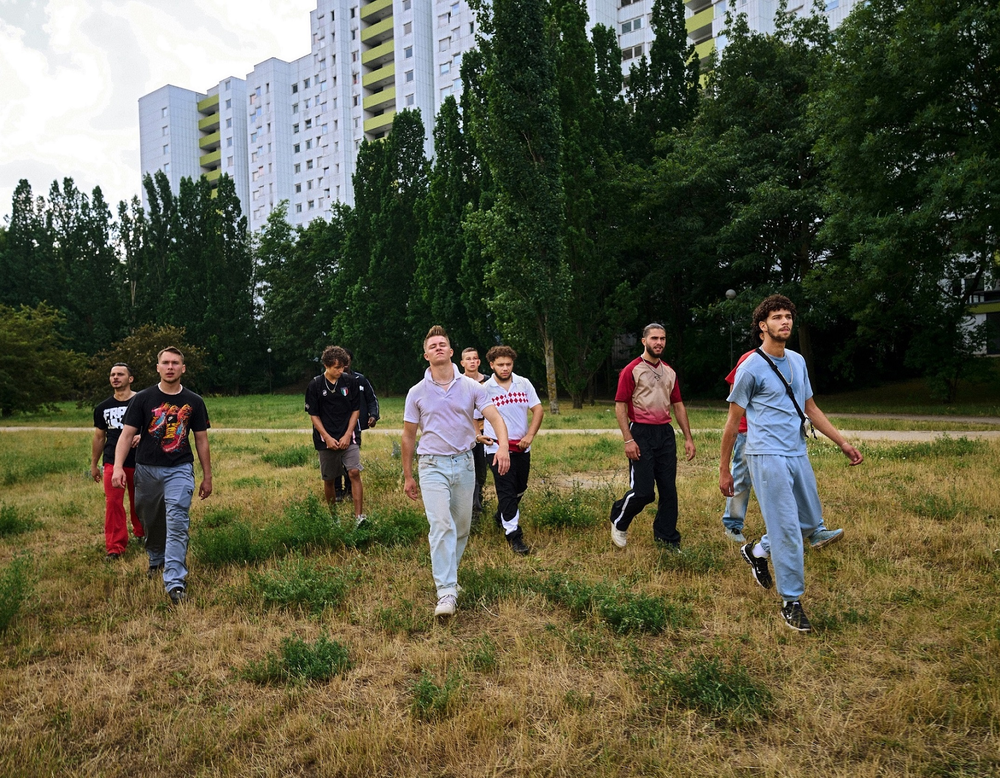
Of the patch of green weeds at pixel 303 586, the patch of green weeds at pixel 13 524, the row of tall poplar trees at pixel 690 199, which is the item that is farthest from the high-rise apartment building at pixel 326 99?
the patch of green weeds at pixel 303 586

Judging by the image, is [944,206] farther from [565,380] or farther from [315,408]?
[315,408]

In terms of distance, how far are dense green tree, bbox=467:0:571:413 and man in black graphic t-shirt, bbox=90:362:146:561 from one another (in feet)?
59.0

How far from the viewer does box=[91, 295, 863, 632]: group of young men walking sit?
4.74 metres

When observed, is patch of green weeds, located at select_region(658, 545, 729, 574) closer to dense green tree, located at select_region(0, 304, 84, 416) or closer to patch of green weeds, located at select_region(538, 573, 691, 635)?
patch of green weeds, located at select_region(538, 573, 691, 635)

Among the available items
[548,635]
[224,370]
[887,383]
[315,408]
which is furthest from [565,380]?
[224,370]

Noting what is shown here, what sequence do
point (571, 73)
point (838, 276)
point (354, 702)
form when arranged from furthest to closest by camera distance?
point (571, 73)
point (838, 276)
point (354, 702)

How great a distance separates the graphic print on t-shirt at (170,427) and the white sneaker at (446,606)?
258 centimetres

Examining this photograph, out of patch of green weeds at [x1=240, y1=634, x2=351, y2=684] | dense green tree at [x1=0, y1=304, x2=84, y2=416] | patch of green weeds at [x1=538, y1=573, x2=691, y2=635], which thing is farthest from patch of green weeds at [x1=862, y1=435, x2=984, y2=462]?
dense green tree at [x1=0, y1=304, x2=84, y2=416]

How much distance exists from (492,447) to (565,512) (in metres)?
1.04

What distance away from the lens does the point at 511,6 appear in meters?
23.4

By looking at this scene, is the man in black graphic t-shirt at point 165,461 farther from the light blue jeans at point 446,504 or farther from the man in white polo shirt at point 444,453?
the light blue jeans at point 446,504

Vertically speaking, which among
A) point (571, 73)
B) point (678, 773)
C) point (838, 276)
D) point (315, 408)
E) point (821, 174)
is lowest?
point (678, 773)

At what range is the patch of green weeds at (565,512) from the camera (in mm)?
7410

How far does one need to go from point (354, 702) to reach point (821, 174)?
25885 millimetres
